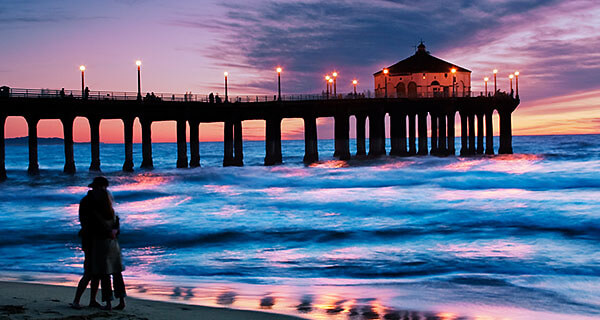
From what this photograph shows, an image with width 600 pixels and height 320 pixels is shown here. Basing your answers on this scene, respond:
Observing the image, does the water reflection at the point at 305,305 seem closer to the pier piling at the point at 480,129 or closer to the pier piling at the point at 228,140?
the pier piling at the point at 228,140

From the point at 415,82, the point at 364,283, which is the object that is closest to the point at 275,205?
the point at 364,283

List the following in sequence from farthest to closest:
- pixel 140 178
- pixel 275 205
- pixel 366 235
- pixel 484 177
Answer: pixel 140 178 < pixel 484 177 < pixel 275 205 < pixel 366 235

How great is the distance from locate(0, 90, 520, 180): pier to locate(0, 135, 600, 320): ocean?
10.0 metres

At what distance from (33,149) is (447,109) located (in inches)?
1625

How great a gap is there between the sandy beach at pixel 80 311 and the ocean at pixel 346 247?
63 centimetres

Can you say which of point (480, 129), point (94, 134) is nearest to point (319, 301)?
point (94, 134)

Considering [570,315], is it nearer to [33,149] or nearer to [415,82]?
[33,149]

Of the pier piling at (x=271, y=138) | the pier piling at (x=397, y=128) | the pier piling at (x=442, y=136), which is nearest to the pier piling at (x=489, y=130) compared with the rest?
the pier piling at (x=442, y=136)

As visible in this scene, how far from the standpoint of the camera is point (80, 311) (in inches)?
314

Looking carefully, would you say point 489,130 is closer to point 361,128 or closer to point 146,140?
point 361,128

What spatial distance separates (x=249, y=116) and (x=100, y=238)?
51.0m

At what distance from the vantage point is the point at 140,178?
158 feet

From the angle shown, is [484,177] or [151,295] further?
[484,177]

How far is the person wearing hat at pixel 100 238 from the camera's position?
7.66 meters
